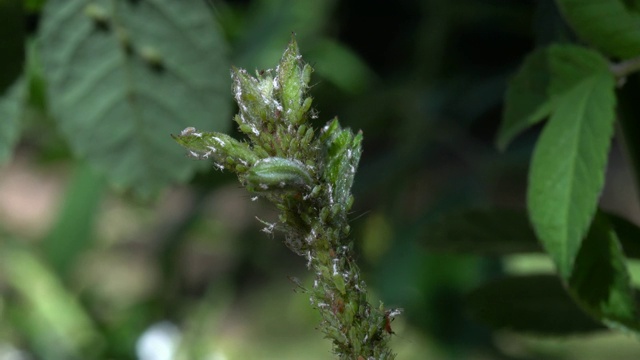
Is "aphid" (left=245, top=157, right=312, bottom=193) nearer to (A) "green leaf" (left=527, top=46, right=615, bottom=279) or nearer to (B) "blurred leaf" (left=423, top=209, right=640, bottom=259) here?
(A) "green leaf" (left=527, top=46, right=615, bottom=279)

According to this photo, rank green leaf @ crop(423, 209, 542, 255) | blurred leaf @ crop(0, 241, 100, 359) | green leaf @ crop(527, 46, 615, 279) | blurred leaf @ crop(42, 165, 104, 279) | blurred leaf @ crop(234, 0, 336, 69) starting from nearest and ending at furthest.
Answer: green leaf @ crop(527, 46, 615, 279), green leaf @ crop(423, 209, 542, 255), blurred leaf @ crop(234, 0, 336, 69), blurred leaf @ crop(42, 165, 104, 279), blurred leaf @ crop(0, 241, 100, 359)

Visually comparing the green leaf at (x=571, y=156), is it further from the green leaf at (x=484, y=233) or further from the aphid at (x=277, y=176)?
the aphid at (x=277, y=176)

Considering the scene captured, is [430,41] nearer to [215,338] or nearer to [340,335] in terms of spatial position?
[215,338]

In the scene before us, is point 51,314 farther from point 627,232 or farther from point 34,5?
point 627,232

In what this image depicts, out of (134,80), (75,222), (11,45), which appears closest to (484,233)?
(134,80)

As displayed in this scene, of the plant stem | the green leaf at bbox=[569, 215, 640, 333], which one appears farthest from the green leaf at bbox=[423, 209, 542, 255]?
the plant stem

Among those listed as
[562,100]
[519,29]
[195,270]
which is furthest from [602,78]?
[195,270]
